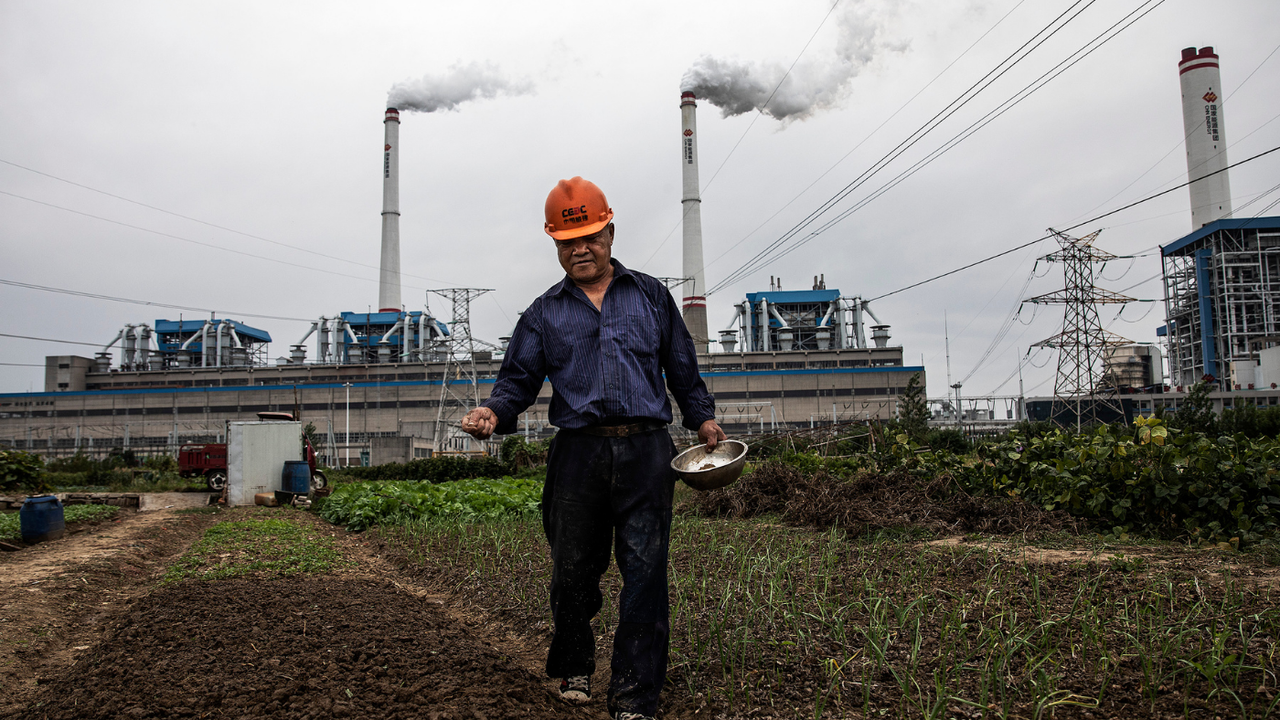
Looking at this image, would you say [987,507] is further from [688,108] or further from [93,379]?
[93,379]

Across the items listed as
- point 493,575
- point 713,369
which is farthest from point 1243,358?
point 493,575

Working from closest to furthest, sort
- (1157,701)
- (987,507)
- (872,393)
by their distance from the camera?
(1157,701)
(987,507)
(872,393)

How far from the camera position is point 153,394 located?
6475 cm

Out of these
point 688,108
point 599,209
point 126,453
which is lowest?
point 126,453

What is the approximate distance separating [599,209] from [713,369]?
60.3 metres

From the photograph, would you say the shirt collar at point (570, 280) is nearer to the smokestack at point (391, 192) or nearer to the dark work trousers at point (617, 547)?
the dark work trousers at point (617, 547)

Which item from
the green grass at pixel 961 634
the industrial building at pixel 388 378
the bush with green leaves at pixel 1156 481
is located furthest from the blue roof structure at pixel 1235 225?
the green grass at pixel 961 634

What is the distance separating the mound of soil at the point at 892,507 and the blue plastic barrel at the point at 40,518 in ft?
24.2

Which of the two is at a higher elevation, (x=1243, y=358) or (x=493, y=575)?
(x=1243, y=358)

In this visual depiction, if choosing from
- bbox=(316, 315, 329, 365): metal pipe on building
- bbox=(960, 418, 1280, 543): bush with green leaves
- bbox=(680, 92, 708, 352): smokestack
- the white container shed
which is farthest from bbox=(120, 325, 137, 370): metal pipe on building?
bbox=(960, 418, 1280, 543): bush with green leaves

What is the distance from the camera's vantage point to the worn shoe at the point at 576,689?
2619 mm

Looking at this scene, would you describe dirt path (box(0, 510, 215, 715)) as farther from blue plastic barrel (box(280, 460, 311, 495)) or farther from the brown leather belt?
blue plastic barrel (box(280, 460, 311, 495))

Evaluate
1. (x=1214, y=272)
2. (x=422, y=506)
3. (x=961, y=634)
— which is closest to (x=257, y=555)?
(x=422, y=506)

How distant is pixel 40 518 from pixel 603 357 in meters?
8.70
